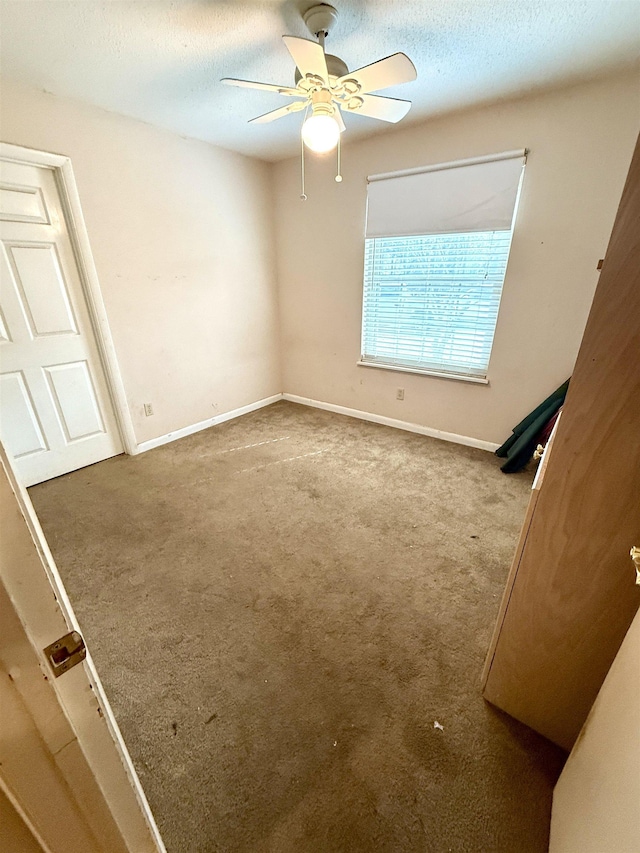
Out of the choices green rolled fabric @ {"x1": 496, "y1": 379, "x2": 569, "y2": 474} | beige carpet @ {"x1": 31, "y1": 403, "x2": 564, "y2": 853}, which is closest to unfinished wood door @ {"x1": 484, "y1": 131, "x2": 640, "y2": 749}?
beige carpet @ {"x1": 31, "y1": 403, "x2": 564, "y2": 853}

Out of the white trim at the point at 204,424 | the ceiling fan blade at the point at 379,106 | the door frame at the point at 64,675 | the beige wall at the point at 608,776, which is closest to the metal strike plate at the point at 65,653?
the door frame at the point at 64,675

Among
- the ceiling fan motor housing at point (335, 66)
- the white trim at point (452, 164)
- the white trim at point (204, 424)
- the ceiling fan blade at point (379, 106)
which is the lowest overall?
the white trim at point (204, 424)

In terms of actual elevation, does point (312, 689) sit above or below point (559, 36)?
below

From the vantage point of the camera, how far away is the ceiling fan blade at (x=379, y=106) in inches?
66.7

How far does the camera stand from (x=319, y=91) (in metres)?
1.56

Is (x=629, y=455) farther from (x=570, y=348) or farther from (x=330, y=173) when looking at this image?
(x=330, y=173)

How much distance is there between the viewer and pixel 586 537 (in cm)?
85

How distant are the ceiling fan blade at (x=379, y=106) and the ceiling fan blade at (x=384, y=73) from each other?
0.13 m

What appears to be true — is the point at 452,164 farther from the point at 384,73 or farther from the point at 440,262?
the point at 384,73

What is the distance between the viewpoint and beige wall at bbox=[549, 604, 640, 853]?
1.85ft

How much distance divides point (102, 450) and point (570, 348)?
3.66 metres

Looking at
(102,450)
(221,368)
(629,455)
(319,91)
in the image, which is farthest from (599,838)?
(221,368)

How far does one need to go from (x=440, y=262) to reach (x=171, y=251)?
220 centimetres

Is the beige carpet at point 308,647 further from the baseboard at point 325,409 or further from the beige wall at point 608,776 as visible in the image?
the baseboard at point 325,409
